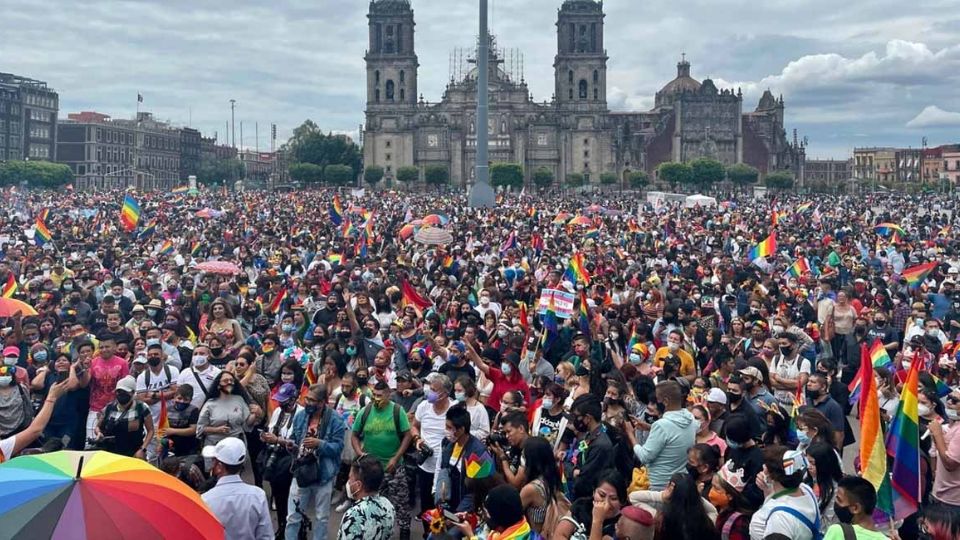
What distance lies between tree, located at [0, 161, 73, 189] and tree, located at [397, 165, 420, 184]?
31858 millimetres

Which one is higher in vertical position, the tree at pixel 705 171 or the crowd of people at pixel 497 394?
the tree at pixel 705 171

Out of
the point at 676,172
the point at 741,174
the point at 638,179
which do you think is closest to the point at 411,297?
the point at 676,172

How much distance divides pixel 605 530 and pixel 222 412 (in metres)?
3.45

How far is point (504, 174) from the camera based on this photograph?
3676 inches

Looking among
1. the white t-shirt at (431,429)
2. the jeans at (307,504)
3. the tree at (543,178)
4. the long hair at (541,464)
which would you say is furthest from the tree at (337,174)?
the long hair at (541,464)

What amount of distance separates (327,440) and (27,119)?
111m

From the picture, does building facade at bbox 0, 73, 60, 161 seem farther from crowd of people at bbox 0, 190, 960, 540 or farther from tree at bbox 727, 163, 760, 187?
crowd of people at bbox 0, 190, 960, 540

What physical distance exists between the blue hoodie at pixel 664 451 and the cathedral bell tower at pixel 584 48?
3938 inches

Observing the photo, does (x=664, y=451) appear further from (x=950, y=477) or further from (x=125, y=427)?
(x=125, y=427)

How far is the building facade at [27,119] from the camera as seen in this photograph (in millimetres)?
102312

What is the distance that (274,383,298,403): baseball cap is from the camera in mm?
8125

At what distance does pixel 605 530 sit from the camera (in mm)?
5449

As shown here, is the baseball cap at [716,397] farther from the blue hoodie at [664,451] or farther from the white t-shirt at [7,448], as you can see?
the white t-shirt at [7,448]

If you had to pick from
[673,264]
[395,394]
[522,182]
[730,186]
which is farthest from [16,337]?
[730,186]
